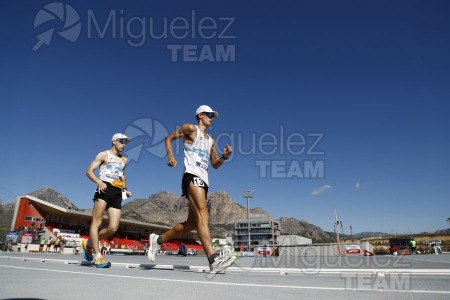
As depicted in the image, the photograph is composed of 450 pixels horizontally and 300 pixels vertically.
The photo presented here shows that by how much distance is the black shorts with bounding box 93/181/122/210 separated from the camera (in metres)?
5.38

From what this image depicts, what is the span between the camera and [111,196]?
5.48 m

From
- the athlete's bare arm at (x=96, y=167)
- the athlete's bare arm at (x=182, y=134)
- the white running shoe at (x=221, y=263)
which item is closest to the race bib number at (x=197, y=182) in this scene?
the athlete's bare arm at (x=182, y=134)

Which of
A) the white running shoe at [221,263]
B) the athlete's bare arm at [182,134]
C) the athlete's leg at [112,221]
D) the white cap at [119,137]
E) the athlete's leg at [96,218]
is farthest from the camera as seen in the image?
the white cap at [119,137]

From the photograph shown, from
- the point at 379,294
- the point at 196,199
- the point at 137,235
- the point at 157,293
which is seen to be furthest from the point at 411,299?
the point at 137,235

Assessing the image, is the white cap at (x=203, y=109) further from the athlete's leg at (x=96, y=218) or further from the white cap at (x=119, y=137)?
the athlete's leg at (x=96, y=218)

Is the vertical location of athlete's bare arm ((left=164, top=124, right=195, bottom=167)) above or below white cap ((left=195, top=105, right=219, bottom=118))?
below

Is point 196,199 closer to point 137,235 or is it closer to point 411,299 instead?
point 411,299

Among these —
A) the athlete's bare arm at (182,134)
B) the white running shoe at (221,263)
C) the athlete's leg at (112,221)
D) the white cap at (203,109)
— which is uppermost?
the white cap at (203,109)

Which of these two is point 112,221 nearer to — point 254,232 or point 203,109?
point 203,109

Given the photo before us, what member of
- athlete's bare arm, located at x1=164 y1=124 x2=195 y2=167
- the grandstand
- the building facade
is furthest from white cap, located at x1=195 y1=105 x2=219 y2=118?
the building facade

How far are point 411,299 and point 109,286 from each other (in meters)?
1.93

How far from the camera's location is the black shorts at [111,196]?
538 centimetres

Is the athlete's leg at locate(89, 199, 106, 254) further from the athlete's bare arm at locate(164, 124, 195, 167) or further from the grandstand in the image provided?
the grandstand

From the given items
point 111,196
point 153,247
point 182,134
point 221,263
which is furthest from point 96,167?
point 221,263
